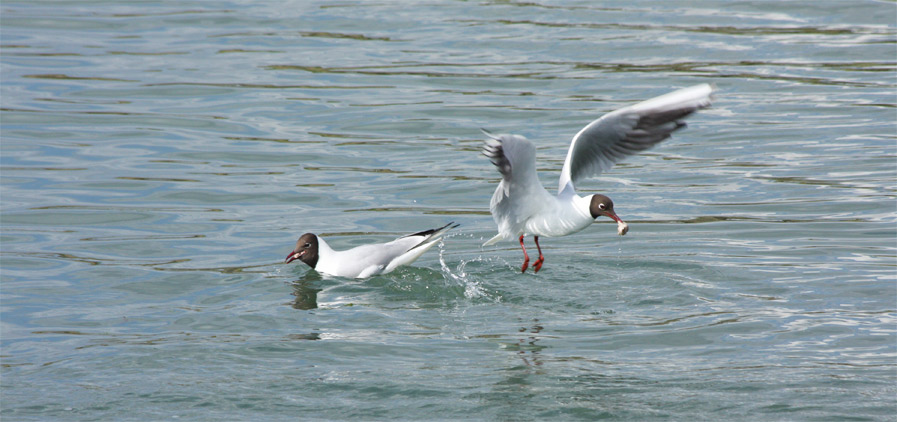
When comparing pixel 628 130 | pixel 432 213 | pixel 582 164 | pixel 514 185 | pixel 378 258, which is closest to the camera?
pixel 514 185

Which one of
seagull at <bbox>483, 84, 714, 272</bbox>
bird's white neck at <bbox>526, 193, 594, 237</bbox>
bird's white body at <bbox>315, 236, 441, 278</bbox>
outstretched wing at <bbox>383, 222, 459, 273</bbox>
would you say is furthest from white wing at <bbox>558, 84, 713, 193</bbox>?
bird's white body at <bbox>315, 236, 441, 278</bbox>

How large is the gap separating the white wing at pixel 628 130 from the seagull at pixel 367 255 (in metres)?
1.41

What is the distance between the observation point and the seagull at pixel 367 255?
1047 cm

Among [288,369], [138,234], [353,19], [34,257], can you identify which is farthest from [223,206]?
[353,19]

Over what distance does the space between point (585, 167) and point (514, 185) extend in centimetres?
108

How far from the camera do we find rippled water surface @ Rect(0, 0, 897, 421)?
25.3 feet

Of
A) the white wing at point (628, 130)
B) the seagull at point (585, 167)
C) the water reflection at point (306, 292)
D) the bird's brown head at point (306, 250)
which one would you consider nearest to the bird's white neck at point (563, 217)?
the seagull at point (585, 167)

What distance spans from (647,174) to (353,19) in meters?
8.97

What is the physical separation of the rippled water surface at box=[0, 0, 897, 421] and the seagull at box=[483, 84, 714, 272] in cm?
60

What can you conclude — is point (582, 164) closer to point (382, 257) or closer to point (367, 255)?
point (382, 257)

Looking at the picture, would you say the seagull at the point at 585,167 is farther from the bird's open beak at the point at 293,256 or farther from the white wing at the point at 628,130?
the bird's open beak at the point at 293,256

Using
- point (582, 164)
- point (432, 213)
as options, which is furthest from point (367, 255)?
point (432, 213)

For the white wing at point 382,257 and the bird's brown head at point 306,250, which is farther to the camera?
the bird's brown head at point 306,250

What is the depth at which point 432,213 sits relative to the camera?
12.6 meters
